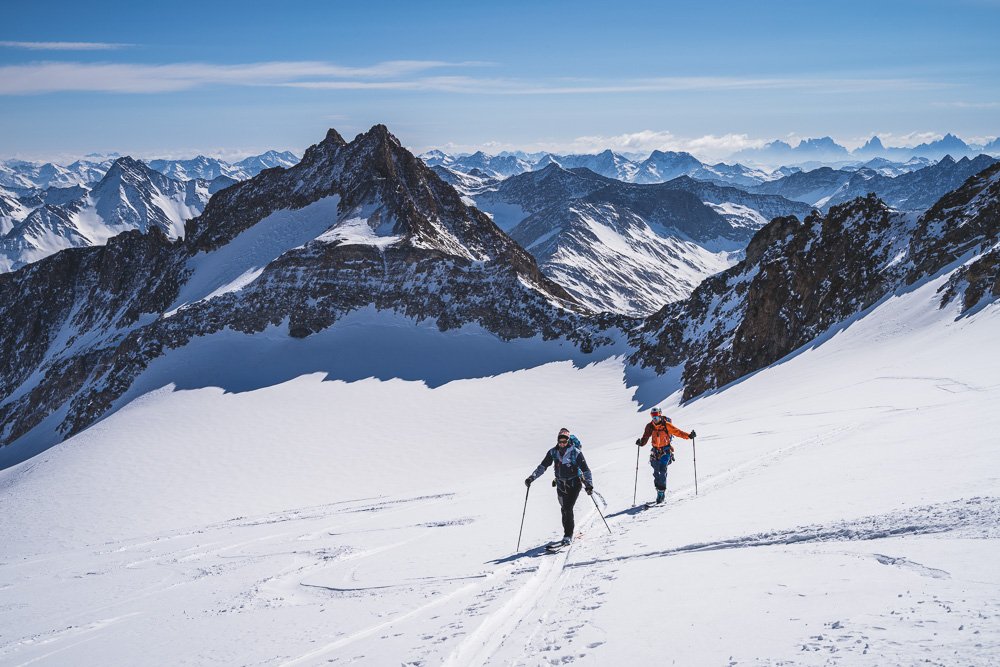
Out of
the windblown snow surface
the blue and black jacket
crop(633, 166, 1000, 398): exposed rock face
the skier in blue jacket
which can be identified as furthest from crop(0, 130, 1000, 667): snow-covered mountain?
the blue and black jacket

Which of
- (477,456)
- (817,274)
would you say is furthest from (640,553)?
(817,274)

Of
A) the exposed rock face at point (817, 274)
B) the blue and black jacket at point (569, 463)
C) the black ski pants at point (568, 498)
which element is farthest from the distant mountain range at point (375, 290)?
the black ski pants at point (568, 498)

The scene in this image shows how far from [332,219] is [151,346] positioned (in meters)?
24.5

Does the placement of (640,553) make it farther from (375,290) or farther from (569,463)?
(375,290)

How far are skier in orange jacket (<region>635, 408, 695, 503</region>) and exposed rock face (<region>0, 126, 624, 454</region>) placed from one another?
4256cm

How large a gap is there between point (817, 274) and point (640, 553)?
36.9 m

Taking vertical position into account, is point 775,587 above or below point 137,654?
above

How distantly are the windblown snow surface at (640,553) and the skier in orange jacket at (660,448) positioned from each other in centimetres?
53

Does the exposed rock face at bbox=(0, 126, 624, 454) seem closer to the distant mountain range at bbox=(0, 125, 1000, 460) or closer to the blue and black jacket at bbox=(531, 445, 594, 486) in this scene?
the distant mountain range at bbox=(0, 125, 1000, 460)

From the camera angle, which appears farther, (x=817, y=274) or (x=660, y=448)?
(x=817, y=274)

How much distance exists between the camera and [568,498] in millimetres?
12570

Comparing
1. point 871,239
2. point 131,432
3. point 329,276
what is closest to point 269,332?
point 329,276

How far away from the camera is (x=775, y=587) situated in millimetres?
6891

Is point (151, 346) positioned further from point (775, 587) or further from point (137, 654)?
point (775, 587)
